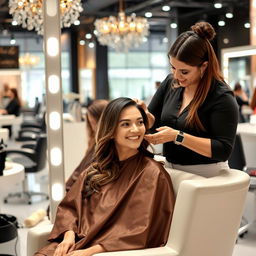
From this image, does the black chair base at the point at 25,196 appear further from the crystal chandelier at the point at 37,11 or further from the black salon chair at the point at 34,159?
the crystal chandelier at the point at 37,11

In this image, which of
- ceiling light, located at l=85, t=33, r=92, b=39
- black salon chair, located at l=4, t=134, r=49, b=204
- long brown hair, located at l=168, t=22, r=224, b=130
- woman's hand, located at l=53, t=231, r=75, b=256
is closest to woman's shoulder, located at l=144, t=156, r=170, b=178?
long brown hair, located at l=168, t=22, r=224, b=130

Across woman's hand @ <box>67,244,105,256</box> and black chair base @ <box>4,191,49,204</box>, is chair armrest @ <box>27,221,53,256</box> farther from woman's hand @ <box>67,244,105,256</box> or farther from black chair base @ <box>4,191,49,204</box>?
black chair base @ <box>4,191,49,204</box>

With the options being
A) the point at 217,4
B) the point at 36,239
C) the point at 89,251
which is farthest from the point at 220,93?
the point at 217,4

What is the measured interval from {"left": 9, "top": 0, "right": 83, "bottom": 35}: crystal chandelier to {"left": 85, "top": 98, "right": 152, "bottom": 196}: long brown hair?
2185 mm

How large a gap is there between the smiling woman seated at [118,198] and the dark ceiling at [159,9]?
8.28 m

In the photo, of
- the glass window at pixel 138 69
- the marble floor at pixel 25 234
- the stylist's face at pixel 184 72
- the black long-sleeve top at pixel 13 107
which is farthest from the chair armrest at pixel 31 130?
the glass window at pixel 138 69

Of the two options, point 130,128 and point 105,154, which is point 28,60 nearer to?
point 105,154

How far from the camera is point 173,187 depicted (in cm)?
213

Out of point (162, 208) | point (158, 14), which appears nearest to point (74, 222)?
point (162, 208)

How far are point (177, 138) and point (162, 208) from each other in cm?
29

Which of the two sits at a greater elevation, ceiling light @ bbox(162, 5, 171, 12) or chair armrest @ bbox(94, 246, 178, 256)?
ceiling light @ bbox(162, 5, 171, 12)

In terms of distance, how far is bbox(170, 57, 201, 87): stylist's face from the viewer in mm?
2008

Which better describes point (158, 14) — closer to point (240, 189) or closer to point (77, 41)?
point (77, 41)

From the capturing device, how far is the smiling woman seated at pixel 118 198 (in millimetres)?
1969
